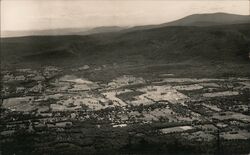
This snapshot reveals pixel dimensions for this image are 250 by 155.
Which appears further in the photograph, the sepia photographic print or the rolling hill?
the rolling hill

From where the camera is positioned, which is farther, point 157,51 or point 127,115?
point 157,51

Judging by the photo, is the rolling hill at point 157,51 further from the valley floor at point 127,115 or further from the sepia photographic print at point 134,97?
the valley floor at point 127,115

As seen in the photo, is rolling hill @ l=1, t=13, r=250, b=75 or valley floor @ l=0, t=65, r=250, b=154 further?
rolling hill @ l=1, t=13, r=250, b=75

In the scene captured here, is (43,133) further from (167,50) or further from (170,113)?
(167,50)

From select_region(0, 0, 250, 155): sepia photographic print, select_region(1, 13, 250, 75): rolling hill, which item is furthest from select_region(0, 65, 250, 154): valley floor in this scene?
select_region(1, 13, 250, 75): rolling hill

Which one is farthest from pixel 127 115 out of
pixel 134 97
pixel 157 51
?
pixel 157 51

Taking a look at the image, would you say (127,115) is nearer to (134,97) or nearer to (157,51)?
(134,97)

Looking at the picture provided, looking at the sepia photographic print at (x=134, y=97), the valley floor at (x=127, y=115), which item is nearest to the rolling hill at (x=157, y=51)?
the sepia photographic print at (x=134, y=97)

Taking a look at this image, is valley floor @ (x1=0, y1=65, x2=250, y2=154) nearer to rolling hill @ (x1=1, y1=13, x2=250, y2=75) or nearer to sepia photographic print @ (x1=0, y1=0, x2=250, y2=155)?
sepia photographic print @ (x1=0, y1=0, x2=250, y2=155)
